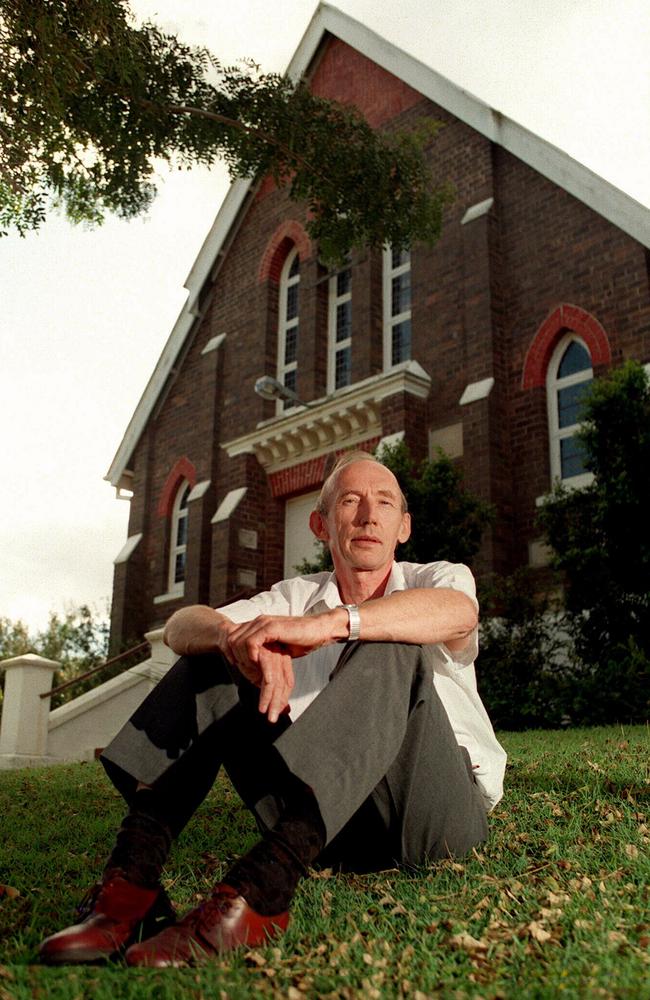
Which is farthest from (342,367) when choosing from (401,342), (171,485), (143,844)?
(143,844)

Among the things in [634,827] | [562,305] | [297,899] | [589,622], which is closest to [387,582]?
[297,899]

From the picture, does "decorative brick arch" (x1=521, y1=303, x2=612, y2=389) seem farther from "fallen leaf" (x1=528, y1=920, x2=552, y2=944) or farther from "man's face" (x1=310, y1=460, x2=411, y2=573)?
"fallen leaf" (x1=528, y1=920, x2=552, y2=944)

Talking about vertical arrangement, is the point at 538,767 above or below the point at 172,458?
below

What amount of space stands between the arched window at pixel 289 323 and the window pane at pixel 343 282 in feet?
3.38

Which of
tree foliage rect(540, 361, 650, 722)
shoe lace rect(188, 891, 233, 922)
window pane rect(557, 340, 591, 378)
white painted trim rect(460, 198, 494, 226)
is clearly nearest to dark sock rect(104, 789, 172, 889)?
shoe lace rect(188, 891, 233, 922)

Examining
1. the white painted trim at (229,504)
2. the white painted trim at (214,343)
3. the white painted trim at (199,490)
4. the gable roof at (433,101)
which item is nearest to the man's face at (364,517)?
the gable roof at (433,101)

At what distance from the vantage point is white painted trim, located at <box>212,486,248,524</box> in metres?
16.4

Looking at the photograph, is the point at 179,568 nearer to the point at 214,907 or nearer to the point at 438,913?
the point at 438,913

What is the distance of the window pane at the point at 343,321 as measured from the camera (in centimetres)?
1697

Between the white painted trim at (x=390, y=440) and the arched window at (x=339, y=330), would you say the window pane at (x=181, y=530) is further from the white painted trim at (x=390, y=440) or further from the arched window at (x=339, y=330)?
the white painted trim at (x=390, y=440)

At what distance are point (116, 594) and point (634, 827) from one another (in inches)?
641

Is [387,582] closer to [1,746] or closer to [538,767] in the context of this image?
[538,767]

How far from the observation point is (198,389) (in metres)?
19.1

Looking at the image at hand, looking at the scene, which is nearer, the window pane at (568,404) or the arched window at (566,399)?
the arched window at (566,399)
